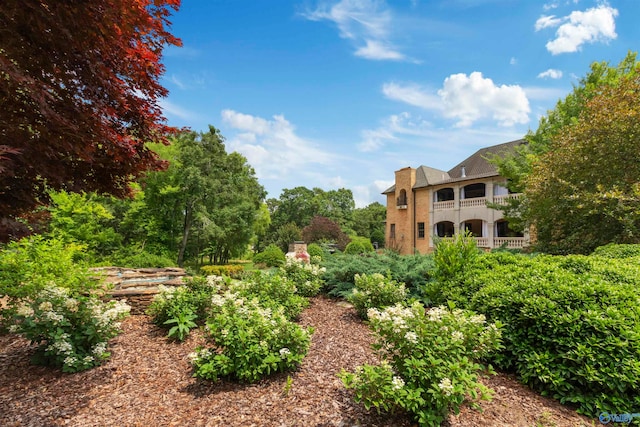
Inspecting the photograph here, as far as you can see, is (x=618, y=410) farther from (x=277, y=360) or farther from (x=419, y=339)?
(x=277, y=360)

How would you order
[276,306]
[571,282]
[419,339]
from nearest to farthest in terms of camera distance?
1. [419,339]
2. [571,282]
3. [276,306]

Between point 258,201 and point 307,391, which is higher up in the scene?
point 258,201

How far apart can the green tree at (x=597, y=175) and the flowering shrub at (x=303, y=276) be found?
6.77 m

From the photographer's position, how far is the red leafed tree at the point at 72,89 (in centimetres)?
221

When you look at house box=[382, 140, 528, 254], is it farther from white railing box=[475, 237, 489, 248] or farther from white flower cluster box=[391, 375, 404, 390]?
white flower cluster box=[391, 375, 404, 390]

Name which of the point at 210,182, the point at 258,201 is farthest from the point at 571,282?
the point at 258,201

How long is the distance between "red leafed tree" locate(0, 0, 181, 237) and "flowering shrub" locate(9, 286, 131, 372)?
130 cm

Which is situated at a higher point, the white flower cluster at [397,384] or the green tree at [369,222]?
the green tree at [369,222]

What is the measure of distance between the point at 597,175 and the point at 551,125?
521 centimetres

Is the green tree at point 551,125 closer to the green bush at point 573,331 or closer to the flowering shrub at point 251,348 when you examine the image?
the green bush at point 573,331

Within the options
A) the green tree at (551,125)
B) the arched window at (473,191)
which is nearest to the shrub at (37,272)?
the green tree at (551,125)

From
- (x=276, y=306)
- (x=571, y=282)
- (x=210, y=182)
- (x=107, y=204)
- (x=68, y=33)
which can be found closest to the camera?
(x=68, y=33)

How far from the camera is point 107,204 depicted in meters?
15.2

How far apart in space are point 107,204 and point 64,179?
14.9m
